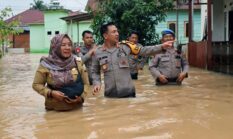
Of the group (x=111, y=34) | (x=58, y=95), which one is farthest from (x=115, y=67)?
(x=58, y=95)

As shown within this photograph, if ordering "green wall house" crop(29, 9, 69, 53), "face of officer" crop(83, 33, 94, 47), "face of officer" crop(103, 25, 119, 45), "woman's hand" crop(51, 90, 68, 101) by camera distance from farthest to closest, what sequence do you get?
"green wall house" crop(29, 9, 69, 53) < "face of officer" crop(83, 33, 94, 47) < "face of officer" crop(103, 25, 119, 45) < "woman's hand" crop(51, 90, 68, 101)

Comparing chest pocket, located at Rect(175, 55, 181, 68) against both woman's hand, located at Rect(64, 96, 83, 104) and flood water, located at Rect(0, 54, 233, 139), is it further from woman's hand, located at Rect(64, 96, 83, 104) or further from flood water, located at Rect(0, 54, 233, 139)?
woman's hand, located at Rect(64, 96, 83, 104)

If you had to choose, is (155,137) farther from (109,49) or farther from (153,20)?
(153,20)

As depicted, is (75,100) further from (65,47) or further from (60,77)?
(65,47)

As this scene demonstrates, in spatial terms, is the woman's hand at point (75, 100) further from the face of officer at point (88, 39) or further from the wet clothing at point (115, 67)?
the face of officer at point (88, 39)

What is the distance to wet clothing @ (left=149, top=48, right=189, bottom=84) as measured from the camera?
1030 cm

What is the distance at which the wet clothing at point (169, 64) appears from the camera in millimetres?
10297

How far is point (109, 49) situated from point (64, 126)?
226 centimetres

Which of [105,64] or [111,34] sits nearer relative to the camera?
[111,34]

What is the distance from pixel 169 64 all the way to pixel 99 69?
8.33 ft

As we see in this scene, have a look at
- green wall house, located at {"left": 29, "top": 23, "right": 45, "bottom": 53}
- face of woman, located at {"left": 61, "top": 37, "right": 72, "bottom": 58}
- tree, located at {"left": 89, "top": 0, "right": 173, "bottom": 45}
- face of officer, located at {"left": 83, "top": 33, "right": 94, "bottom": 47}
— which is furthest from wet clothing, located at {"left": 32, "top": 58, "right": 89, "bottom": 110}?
green wall house, located at {"left": 29, "top": 23, "right": 45, "bottom": 53}

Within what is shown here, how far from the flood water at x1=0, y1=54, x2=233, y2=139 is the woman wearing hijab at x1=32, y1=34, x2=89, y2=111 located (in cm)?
22

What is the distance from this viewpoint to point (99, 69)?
8.15m

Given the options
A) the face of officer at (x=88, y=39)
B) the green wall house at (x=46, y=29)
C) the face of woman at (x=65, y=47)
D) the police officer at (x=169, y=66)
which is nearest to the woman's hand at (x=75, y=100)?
the face of woman at (x=65, y=47)
